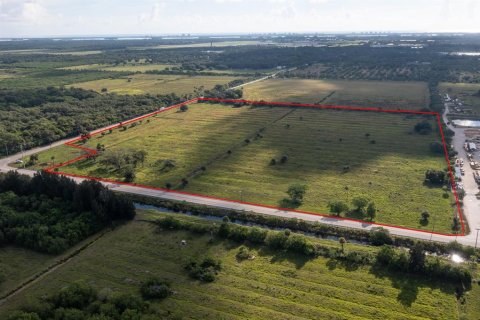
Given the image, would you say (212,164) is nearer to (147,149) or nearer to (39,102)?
(147,149)

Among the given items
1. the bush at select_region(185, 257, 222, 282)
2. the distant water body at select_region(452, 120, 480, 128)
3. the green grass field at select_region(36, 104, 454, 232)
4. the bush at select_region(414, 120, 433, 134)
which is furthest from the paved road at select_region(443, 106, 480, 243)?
the bush at select_region(185, 257, 222, 282)

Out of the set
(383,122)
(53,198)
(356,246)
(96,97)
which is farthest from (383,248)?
(96,97)

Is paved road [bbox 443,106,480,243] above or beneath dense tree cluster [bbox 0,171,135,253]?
beneath

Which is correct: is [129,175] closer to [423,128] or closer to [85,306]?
[85,306]

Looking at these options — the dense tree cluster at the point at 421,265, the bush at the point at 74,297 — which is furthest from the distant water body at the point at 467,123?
the bush at the point at 74,297

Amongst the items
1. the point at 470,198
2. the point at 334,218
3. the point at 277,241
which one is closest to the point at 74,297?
the point at 277,241

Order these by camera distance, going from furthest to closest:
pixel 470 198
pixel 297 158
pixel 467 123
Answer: pixel 467 123, pixel 297 158, pixel 470 198

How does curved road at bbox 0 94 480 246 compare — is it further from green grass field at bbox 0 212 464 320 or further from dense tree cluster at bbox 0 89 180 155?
dense tree cluster at bbox 0 89 180 155

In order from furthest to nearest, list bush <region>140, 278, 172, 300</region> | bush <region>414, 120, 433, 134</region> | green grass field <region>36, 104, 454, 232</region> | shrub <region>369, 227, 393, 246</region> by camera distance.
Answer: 1. bush <region>414, 120, 433, 134</region>
2. green grass field <region>36, 104, 454, 232</region>
3. shrub <region>369, 227, 393, 246</region>
4. bush <region>140, 278, 172, 300</region>
